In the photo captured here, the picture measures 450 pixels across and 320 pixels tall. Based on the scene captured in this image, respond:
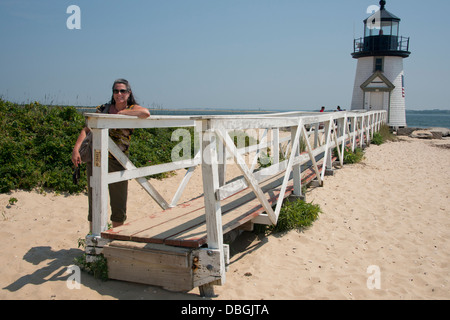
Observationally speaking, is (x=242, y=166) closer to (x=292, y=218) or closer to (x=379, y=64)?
(x=292, y=218)

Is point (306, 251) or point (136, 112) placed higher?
point (136, 112)

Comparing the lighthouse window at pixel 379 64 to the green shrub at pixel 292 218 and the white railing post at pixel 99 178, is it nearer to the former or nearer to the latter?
the green shrub at pixel 292 218

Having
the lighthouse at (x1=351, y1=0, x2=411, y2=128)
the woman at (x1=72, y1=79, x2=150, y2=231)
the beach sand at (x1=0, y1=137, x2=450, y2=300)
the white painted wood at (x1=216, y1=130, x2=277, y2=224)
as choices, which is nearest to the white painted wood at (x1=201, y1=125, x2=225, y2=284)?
the white painted wood at (x1=216, y1=130, x2=277, y2=224)

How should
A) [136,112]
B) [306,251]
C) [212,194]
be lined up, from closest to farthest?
[212,194]
[136,112]
[306,251]

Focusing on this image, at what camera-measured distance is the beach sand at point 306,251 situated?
11.0ft

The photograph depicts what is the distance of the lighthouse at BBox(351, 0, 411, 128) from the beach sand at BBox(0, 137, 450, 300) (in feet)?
59.9

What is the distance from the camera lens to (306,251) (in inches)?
173

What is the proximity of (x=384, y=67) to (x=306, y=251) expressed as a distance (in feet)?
73.9

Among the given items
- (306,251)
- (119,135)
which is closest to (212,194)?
(119,135)

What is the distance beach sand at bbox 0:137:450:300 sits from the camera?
3.36 m

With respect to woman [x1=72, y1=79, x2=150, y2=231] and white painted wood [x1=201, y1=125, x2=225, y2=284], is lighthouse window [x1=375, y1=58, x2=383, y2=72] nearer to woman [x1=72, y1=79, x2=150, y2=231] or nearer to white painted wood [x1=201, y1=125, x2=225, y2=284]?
woman [x1=72, y1=79, x2=150, y2=231]

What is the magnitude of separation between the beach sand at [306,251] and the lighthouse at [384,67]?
18261 millimetres

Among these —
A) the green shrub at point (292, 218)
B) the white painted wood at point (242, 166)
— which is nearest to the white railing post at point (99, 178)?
the white painted wood at point (242, 166)
